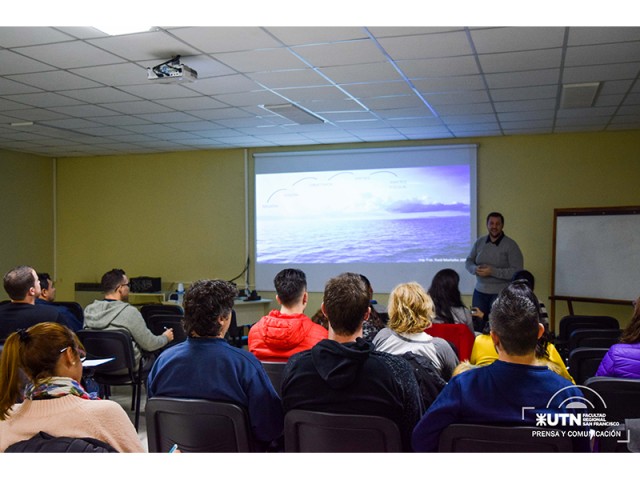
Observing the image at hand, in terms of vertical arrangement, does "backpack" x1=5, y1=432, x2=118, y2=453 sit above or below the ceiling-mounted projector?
below

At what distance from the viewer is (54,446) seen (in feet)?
5.77

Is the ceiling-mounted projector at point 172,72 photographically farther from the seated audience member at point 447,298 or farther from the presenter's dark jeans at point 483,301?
the presenter's dark jeans at point 483,301

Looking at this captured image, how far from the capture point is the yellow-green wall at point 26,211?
27.9ft

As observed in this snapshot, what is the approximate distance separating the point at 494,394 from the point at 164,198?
7755 millimetres

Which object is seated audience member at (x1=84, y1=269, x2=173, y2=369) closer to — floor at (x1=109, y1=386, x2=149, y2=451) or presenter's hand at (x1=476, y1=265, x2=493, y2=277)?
floor at (x1=109, y1=386, x2=149, y2=451)

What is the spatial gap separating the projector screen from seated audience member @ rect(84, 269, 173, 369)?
3.90m

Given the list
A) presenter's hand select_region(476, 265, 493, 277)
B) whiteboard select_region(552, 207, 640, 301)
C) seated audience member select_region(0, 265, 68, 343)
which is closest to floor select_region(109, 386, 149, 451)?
seated audience member select_region(0, 265, 68, 343)

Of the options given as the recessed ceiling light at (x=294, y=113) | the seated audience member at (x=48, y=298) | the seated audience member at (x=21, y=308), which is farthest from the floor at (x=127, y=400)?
the recessed ceiling light at (x=294, y=113)

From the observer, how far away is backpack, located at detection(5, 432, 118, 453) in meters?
1.75

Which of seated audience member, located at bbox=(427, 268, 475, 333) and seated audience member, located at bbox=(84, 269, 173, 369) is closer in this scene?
seated audience member, located at bbox=(427, 268, 475, 333)

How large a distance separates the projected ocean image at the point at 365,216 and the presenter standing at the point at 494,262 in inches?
34.5

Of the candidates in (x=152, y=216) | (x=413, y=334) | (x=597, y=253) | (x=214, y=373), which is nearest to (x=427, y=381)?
(x=413, y=334)

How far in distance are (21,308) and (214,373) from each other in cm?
235
